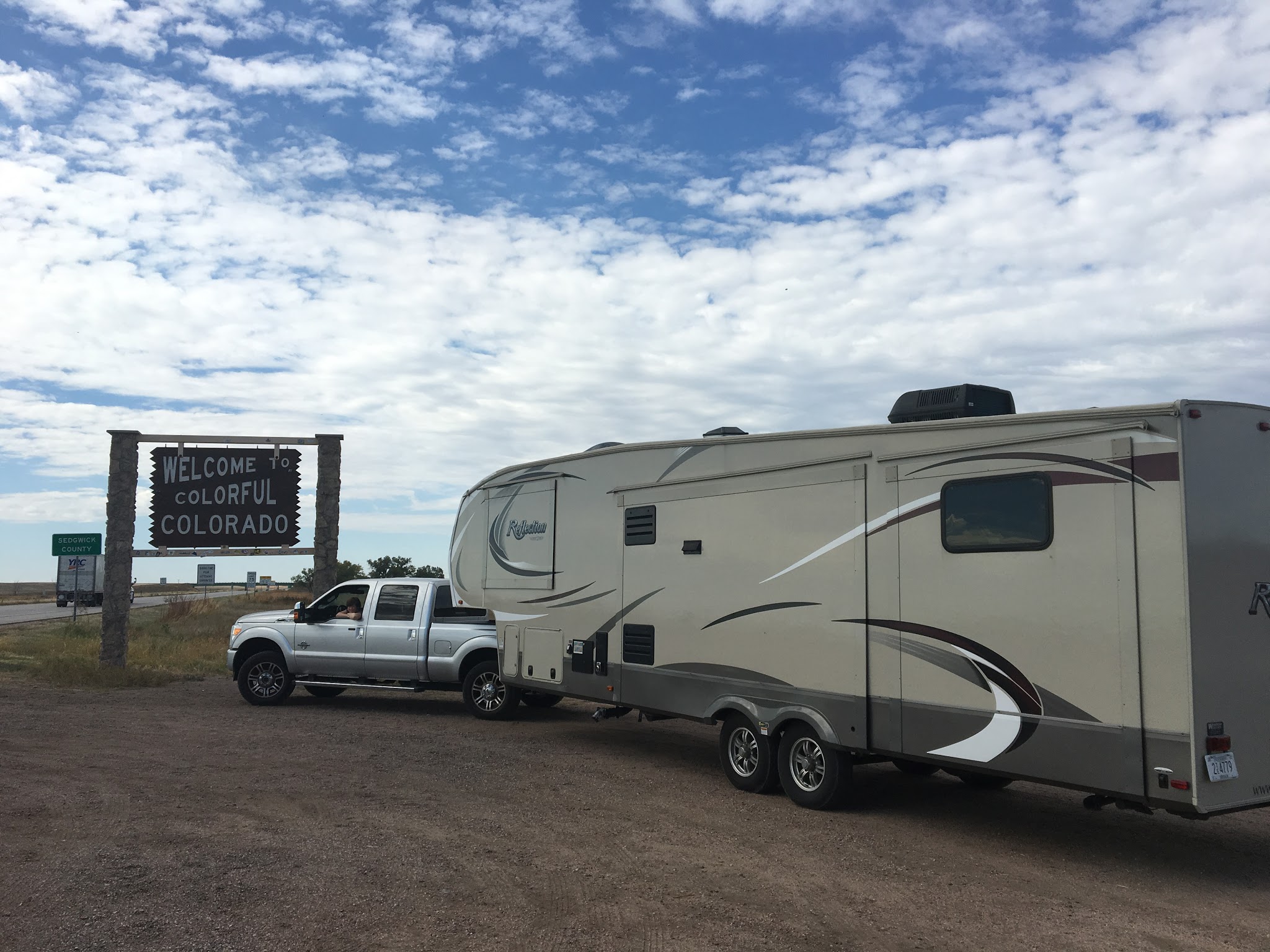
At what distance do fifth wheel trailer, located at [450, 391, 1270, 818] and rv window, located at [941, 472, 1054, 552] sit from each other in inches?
0.5

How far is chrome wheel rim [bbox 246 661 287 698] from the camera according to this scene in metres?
14.0

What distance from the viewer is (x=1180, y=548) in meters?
5.83

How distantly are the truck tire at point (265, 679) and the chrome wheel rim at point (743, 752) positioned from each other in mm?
7791

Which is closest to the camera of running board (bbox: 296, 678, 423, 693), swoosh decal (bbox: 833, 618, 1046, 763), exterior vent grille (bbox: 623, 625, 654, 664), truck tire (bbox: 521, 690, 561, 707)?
swoosh decal (bbox: 833, 618, 1046, 763)

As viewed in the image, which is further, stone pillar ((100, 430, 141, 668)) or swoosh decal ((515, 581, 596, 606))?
stone pillar ((100, 430, 141, 668))

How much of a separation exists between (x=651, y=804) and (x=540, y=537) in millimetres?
3879

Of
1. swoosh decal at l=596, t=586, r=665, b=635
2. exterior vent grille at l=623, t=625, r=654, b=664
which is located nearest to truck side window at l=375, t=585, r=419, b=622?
swoosh decal at l=596, t=586, r=665, b=635

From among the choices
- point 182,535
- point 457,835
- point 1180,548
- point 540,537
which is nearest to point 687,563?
point 540,537

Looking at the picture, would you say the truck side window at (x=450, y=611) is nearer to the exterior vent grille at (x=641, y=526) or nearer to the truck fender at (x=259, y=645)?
the truck fender at (x=259, y=645)

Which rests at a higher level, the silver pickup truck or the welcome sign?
the welcome sign

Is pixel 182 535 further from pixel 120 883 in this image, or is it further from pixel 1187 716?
pixel 1187 716

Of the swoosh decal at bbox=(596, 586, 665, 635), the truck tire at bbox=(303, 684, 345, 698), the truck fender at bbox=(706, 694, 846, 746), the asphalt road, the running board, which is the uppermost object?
the swoosh decal at bbox=(596, 586, 665, 635)

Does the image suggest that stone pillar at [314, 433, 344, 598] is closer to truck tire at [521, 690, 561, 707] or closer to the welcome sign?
the welcome sign

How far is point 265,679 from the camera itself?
46.1 ft
